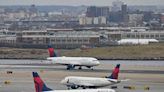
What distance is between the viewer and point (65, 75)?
81000mm

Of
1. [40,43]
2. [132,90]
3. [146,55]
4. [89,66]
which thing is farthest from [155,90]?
[40,43]

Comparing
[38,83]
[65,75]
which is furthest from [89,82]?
[65,75]

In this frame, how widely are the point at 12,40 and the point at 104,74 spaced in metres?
110

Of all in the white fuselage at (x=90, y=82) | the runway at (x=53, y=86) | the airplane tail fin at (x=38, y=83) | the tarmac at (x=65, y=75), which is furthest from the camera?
the tarmac at (x=65, y=75)

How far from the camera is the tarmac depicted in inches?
2623

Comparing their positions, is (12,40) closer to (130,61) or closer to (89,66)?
(130,61)

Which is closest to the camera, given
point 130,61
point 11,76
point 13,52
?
point 11,76

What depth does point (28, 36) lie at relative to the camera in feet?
589

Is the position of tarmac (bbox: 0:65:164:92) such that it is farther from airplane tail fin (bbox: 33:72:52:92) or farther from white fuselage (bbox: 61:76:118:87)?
airplane tail fin (bbox: 33:72:52:92)

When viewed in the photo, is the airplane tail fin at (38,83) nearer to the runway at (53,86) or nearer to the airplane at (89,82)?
the runway at (53,86)

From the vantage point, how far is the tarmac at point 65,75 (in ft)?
219

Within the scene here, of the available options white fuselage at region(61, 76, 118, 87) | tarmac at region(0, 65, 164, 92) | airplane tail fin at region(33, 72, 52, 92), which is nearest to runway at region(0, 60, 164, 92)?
tarmac at region(0, 65, 164, 92)

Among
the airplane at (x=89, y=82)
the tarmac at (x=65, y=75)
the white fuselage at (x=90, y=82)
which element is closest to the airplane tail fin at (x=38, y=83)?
the tarmac at (x=65, y=75)

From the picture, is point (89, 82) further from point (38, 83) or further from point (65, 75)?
point (65, 75)
